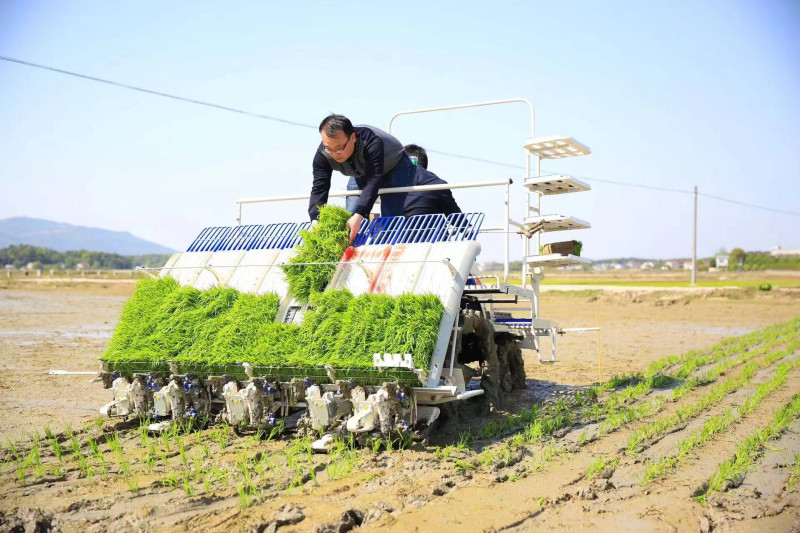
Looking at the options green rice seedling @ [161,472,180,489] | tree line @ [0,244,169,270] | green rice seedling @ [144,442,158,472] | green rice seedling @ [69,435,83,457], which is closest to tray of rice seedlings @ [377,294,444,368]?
green rice seedling @ [161,472,180,489]

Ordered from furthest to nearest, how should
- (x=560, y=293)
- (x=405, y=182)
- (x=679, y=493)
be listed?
(x=560, y=293) → (x=405, y=182) → (x=679, y=493)

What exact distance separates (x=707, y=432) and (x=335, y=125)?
202 inches

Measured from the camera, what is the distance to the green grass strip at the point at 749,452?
5.58 meters

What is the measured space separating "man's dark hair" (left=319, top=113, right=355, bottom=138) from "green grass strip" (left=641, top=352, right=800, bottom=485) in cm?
467

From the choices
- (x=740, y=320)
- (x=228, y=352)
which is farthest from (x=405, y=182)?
(x=740, y=320)

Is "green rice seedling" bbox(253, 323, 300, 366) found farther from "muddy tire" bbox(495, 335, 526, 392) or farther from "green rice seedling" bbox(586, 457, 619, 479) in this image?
"muddy tire" bbox(495, 335, 526, 392)

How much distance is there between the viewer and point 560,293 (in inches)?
1858

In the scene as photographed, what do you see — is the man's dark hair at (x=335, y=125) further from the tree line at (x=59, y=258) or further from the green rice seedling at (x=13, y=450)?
the tree line at (x=59, y=258)

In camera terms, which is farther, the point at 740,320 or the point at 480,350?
the point at 740,320

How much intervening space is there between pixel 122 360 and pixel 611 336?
17.3 m

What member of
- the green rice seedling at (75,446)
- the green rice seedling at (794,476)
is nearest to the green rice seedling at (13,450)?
the green rice seedling at (75,446)

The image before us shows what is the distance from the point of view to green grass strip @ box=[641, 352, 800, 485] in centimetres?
601

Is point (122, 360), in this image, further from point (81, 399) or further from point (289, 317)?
point (81, 399)

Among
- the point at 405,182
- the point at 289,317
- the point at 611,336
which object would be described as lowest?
the point at 611,336
